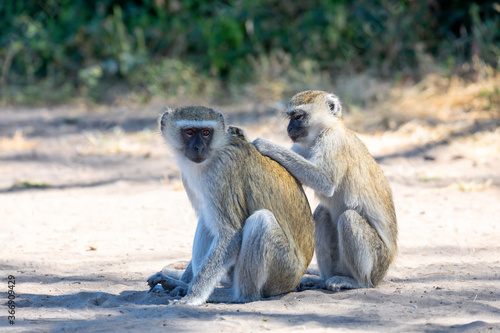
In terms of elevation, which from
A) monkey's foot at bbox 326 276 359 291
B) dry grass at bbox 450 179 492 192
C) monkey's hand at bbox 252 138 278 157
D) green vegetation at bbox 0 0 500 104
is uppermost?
green vegetation at bbox 0 0 500 104

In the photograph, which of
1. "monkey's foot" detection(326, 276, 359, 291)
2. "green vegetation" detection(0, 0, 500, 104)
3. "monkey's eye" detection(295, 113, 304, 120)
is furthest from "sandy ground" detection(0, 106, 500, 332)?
"green vegetation" detection(0, 0, 500, 104)

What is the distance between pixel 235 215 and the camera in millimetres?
4840

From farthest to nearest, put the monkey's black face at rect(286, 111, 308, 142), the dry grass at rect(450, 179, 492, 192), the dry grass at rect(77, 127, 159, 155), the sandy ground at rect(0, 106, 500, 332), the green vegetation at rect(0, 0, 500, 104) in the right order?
the green vegetation at rect(0, 0, 500, 104)
the dry grass at rect(77, 127, 159, 155)
the dry grass at rect(450, 179, 492, 192)
the monkey's black face at rect(286, 111, 308, 142)
the sandy ground at rect(0, 106, 500, 332)

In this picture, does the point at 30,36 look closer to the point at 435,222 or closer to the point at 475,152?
the point at 475,152

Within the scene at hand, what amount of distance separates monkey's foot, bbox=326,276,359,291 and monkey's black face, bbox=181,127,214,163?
145 centimetres

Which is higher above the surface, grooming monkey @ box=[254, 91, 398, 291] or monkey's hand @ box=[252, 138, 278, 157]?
monkey's hand @ box=[252, 138, 278, 157]

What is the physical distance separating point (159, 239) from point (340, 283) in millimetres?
2324

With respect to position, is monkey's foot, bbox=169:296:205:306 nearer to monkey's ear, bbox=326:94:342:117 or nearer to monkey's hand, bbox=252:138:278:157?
monkey's hand, bbox=252:138:278:157

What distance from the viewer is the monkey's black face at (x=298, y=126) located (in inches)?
231

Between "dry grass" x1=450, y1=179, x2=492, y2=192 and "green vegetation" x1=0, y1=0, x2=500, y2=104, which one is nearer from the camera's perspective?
"dry grass" x1=450, y1=179, x2=492, y2=192

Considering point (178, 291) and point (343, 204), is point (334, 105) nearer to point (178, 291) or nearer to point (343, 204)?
point (343, 204)

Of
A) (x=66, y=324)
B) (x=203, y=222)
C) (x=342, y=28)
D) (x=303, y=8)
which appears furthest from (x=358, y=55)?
(x=66, y=324)

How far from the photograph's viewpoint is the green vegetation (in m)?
14.0

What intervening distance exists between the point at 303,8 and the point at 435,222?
29.2 feet
